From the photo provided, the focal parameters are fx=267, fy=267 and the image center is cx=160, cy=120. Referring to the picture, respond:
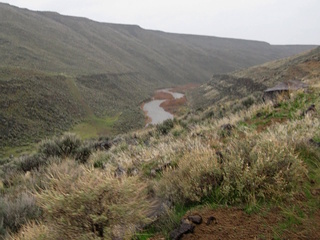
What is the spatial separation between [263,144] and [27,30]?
238 ft

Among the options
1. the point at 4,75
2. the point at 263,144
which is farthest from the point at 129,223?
the point at 4,75

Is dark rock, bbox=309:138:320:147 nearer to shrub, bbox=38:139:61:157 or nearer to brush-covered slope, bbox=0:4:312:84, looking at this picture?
shrub, bbox=38:139:61:157

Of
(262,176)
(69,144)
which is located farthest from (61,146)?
(262,176)

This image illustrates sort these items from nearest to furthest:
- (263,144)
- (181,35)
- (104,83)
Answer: (263,144)
(104,83)
(181,35)

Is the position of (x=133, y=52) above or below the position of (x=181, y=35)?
below

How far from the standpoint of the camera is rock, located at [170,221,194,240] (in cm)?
294

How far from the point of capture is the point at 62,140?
10.9m

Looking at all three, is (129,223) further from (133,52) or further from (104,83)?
(133,52)

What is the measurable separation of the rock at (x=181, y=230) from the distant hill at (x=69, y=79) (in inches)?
1103

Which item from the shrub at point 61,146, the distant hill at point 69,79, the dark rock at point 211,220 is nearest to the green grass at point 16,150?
the distant hill at point 69,79

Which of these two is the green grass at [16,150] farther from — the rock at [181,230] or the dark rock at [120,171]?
the rock at [181,230]

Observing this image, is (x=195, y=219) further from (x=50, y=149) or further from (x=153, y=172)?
(x=50, y=149)

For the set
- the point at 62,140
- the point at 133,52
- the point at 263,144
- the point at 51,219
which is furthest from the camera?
the point at 133,52

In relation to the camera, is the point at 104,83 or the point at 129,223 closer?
the point at 129,223
